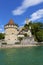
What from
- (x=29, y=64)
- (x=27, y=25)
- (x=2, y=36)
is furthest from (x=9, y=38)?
(x=29, y=64)

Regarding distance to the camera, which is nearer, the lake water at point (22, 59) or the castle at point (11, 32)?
the lake water at point (22, 59)

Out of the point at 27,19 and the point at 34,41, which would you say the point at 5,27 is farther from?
the point at 27,19

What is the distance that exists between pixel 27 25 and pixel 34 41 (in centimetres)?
1513

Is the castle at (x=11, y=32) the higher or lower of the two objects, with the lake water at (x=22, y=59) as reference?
higher

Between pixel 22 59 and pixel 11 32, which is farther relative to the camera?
pixel 11 32

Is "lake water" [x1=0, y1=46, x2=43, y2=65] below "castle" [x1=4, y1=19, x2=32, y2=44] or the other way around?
below

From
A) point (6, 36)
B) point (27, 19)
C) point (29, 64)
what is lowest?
point (29, 64)

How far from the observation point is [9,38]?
59.6 meters

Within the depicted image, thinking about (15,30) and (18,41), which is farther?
(15,30)

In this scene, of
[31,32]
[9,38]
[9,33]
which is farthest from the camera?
[31,32]

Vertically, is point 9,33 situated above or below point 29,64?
above

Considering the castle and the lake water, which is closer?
the lake water

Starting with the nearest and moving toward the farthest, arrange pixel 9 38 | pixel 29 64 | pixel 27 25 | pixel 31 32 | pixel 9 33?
pixel 29 64, pixel 9 38, pixel 9 33, pixel 31 32, pixel 27 25

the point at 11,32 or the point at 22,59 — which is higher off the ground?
the point at 11,32
